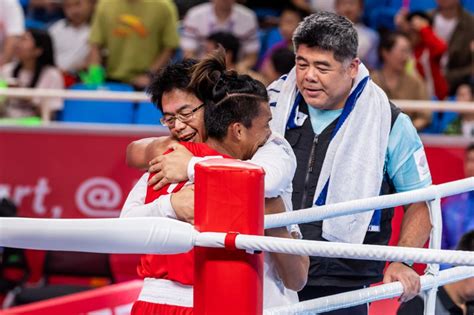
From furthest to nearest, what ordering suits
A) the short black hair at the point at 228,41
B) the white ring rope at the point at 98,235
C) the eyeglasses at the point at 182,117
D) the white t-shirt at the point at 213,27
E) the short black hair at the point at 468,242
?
the white t-shirt at the point at 213,27
the short black hair at the point at 228,41
the short black hair at the point at 468,242
the eyeglasses at the point at 182,117
the white ring rope at the point at 98,235

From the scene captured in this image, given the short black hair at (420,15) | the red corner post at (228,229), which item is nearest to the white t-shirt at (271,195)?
the red corner post at (228,229)

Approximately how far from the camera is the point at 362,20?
28.5 feet

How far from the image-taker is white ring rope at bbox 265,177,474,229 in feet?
8.21

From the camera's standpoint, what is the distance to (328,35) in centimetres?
336

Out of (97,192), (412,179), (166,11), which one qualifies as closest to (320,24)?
(412,179)

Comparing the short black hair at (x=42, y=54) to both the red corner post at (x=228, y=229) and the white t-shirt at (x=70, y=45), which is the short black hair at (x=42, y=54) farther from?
the red corner post at (x=228, y=229)

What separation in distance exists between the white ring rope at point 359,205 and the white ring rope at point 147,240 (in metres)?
0.29

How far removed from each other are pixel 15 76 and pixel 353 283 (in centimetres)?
511

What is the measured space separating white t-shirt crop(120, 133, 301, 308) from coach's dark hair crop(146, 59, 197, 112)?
0.83 ft

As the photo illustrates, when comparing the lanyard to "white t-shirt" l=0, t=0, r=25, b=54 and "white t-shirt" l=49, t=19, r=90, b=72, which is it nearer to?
"white t-shirt" l=0, t=0, r=25, b=54

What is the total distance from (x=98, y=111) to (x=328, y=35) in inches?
175

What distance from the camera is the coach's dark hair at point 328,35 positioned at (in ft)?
11.0

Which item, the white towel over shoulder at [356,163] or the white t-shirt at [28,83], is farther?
the white t-shirt at [28,83]

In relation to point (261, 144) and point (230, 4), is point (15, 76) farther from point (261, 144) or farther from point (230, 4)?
point (261, 144)
